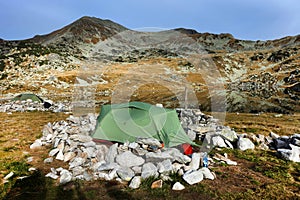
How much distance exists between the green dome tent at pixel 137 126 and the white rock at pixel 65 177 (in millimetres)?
3185

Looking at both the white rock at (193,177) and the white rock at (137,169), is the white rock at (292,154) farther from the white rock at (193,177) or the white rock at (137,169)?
the white rock at (137,169)

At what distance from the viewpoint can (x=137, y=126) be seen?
11438 mm

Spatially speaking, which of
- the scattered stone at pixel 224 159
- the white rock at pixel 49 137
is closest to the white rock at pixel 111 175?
the scattered stone at pixel 224 159

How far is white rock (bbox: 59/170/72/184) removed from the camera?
8180 mm

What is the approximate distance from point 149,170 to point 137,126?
3.34 metres

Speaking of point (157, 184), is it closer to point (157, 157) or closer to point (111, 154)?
point (157, 157)

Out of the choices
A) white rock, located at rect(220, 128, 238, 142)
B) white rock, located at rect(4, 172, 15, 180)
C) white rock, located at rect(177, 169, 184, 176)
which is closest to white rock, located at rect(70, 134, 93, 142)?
white rock, located at rect(4, 172, 15, 180)

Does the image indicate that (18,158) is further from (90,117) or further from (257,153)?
(257,153)

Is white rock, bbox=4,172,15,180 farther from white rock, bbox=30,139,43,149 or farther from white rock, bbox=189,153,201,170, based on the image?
white rock, bbox=189,153,201,170

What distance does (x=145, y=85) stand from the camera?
8450 cm

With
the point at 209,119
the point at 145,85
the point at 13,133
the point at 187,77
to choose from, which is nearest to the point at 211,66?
the point at 187,77

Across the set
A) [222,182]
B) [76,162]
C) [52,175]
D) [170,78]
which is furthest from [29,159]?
[170,78]

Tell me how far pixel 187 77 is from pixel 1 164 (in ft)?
324

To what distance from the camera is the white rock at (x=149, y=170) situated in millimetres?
8352
